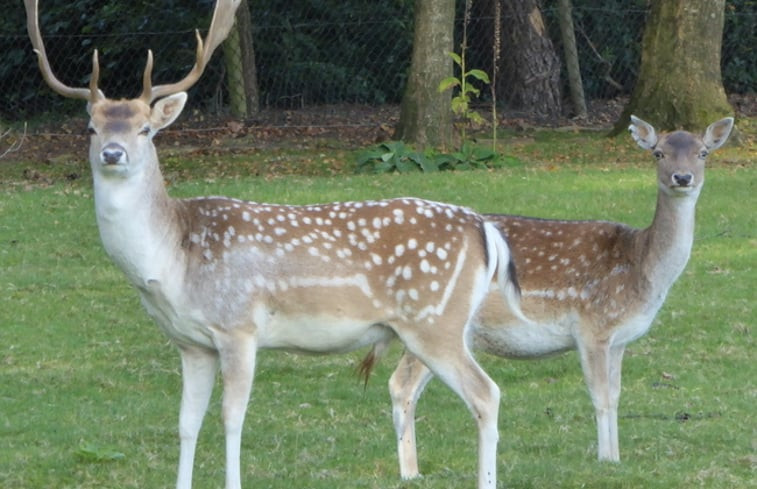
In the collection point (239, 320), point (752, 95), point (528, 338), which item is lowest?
point (752, 95)

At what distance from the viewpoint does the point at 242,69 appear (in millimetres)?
19609

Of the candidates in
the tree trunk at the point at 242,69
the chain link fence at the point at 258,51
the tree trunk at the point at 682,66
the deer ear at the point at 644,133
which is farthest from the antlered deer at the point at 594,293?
the chain link fence at the point at 258,51

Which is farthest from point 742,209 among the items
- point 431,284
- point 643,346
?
point 431,284

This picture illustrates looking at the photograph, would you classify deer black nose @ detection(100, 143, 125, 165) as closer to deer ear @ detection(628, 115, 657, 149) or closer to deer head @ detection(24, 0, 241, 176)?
deer head @ detection(24, 0, 241, 176)

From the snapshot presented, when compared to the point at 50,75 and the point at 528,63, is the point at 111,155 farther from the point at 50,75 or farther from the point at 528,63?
the point at 528,63

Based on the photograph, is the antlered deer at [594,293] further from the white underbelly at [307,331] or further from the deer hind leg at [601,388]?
the white underbelly at [307,331]

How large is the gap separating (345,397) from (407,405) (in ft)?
5.09

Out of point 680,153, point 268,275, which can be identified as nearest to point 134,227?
point 268,275

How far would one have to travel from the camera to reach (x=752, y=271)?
11.1m

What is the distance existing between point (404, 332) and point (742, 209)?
7356 mm

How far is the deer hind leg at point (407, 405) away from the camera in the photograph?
22.4 ft

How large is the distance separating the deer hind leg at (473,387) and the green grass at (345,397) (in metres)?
0.32

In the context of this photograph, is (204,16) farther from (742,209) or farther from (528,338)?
(528,338)

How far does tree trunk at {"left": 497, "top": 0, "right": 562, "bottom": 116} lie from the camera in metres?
20.3
